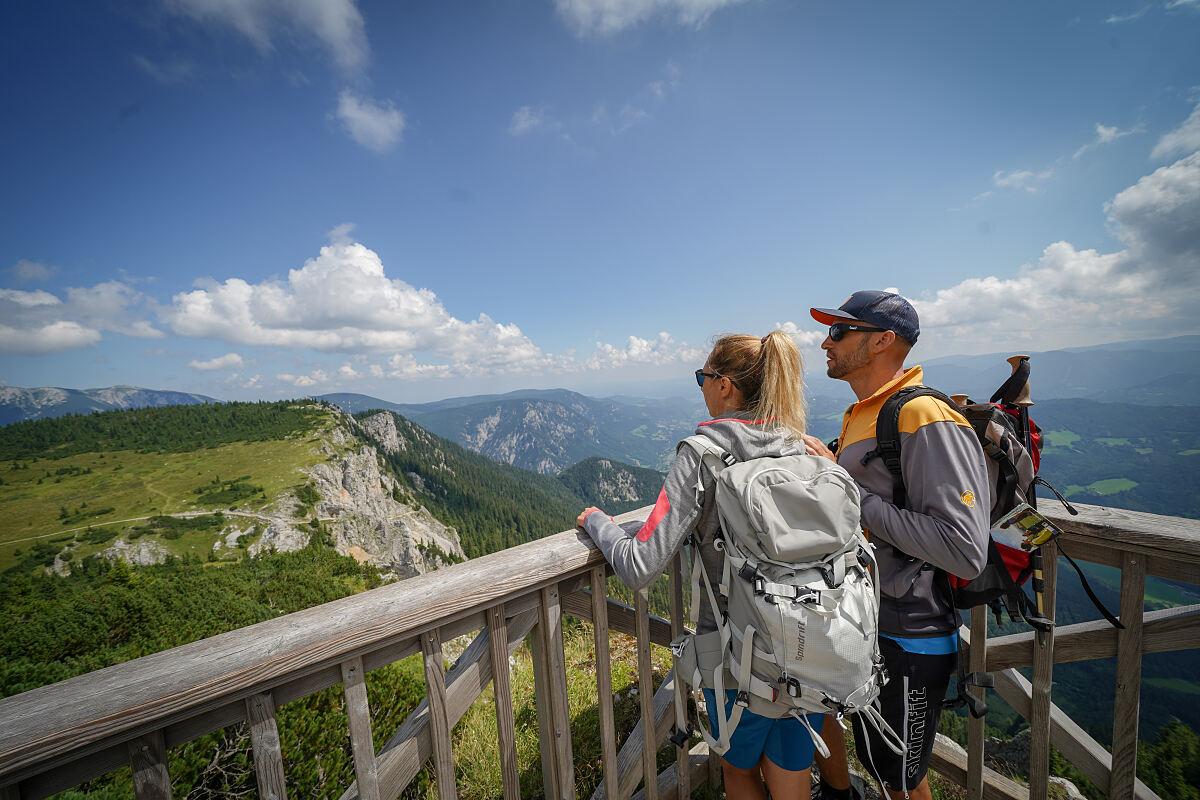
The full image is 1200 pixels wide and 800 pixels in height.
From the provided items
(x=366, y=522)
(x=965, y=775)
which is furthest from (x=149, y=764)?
(x=366, y=522)

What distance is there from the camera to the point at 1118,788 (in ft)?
7.48

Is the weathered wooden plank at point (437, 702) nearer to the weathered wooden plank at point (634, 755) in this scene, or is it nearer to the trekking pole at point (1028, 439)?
the weathered wooden plank at point (634, 755)

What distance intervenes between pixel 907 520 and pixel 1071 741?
1844mm

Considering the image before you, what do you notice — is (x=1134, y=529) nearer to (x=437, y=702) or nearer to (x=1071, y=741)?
(x=1071, y=741)

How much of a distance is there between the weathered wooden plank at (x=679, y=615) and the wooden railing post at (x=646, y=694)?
16 cm

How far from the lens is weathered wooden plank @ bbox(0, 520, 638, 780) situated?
1.11m

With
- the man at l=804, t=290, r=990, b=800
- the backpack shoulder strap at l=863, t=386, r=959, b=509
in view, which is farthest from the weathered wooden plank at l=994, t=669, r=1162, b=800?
the backpack shoulder strap at l=863, t=386, r=959, b=509

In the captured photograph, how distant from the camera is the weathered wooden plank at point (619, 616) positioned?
2.18 meters

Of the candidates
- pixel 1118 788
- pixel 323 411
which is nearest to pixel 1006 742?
pixel 1118 788

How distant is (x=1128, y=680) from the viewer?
2188 millimetres

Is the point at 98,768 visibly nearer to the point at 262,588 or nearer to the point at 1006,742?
the point at 1006,742

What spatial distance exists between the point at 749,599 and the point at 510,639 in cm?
106

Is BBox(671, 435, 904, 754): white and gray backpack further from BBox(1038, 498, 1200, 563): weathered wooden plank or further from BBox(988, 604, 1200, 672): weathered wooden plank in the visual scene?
BBox(1038, 498, 1200, 563): weathered wooden plank

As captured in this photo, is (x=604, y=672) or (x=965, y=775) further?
(x=965, y=775)
